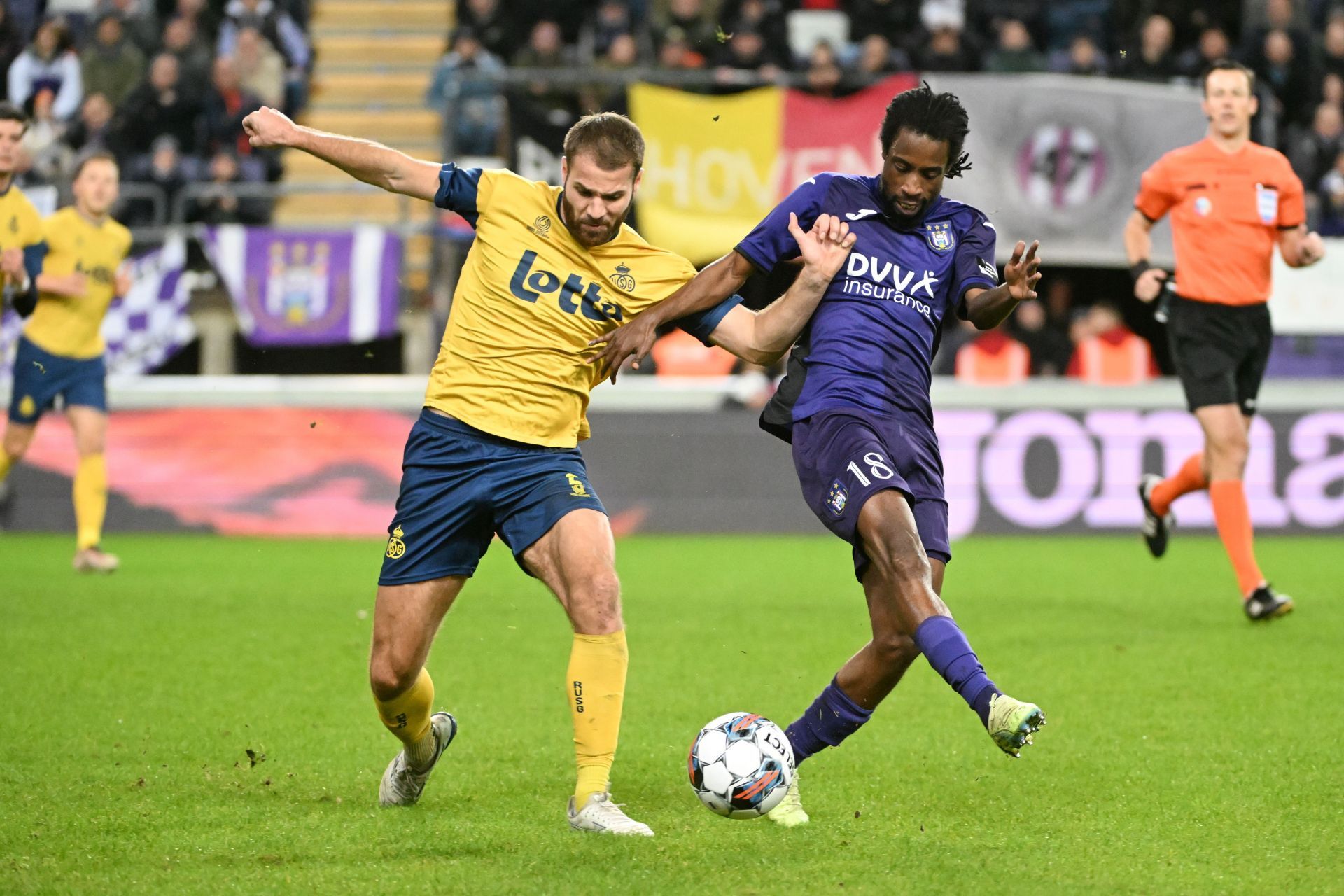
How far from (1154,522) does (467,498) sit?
6146 mm

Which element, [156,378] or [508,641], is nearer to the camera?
[508,641]

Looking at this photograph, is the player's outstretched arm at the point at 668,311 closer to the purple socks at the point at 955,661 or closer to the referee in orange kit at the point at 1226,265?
the purple socks at the point at 955,661

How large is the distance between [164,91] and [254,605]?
8.34 meters

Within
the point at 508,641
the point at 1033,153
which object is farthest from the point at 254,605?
the point at 1033,153

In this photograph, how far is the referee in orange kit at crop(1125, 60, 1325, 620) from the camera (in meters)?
9.12

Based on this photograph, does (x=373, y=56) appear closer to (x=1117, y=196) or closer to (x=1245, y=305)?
(x=1117, y=196)

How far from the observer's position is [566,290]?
5176 millimetres

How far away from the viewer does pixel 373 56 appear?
18562mm

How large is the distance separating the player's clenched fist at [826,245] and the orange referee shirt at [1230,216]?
467 cm

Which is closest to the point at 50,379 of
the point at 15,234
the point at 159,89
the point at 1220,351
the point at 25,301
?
the point at 15,234

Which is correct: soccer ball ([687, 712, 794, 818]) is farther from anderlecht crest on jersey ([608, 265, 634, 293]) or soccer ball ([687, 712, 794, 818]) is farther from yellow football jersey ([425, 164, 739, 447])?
anderlecht crest on jersey ([608, 265, 634, 293])

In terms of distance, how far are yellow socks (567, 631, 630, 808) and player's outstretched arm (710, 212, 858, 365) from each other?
96 centimetres

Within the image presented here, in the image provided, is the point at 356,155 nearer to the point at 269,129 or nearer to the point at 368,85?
the point at 269,129

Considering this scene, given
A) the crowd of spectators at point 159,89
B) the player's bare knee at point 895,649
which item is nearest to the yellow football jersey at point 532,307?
the player's bare knee at point 895,649
